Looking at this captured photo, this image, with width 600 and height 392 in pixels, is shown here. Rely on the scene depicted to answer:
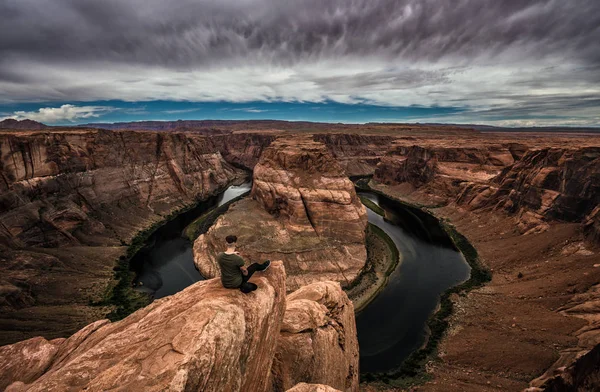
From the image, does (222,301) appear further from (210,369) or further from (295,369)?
(295,369)

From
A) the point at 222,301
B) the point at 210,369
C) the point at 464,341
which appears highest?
the point at 222,301

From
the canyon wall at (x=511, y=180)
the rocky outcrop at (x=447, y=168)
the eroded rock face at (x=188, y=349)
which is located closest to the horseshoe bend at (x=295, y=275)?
the eroded rock face at (x=188, y=349)

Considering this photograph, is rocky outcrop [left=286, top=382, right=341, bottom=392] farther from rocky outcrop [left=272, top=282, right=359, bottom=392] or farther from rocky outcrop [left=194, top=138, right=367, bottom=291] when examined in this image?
rocky outcrop [left=194, top=138, right=367, bottom=291]

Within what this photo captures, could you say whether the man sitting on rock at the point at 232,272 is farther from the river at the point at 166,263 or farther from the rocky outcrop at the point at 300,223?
the river at the point at 166,263

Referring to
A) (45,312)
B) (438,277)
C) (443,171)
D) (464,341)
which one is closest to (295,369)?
(464,341)

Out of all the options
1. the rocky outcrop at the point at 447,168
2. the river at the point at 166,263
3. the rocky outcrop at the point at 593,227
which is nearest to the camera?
the rocky outcrop at the point at 593,227

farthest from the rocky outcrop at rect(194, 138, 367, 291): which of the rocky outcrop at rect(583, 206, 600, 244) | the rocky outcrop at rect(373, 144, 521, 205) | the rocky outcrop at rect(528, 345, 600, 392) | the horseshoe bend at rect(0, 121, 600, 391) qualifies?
the rocky outcrop at rect(373, 144, 521, 205)
